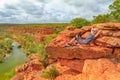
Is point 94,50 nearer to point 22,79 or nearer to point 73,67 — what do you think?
point 73,67

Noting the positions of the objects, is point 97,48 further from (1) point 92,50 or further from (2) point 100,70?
(2) point 100,70

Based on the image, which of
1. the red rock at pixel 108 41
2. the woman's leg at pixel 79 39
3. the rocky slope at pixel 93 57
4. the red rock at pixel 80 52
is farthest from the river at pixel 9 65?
the red rock at pixel 108 41

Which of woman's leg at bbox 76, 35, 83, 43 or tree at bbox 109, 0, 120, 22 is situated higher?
tree at bbox 109, 0, 120, 22

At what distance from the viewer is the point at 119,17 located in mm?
39906

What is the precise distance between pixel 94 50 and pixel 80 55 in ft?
5.87

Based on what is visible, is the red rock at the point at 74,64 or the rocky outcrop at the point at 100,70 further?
the red rock at the point at 74,64

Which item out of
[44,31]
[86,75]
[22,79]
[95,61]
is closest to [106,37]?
[95,61]

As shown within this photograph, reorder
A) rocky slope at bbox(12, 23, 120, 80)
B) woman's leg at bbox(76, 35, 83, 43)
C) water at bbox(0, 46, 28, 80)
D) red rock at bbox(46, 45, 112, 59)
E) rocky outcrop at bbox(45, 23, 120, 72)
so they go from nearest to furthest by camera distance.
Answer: rocky slope at bbox(12, 23, 120, 80) → red rock at bbox(46, 45, 112, 59) → rocky outcrop at bbox(45, 23, 120, 72) → woman's leg at bbox(76, 35, 83, 43) → water at bbox(0, 46, 28, 80)

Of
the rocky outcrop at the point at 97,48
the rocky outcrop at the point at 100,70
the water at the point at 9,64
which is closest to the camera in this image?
the rocky outcrop at the point at 100,70

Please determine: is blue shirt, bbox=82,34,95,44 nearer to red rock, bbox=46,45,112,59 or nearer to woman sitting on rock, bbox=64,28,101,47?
woman sitting on rock, bbox=64,28,101,47

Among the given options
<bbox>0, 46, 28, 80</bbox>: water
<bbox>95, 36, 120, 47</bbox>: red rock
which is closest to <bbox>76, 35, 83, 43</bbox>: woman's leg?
<bbox>95, 36, 120, 47</bbox>: red rock

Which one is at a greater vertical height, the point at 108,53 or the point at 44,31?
the point at 108,53

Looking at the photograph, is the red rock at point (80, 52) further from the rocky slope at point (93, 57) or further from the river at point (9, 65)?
the river at point (9, 65)

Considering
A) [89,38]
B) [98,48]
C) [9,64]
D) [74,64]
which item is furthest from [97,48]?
[9,64]
